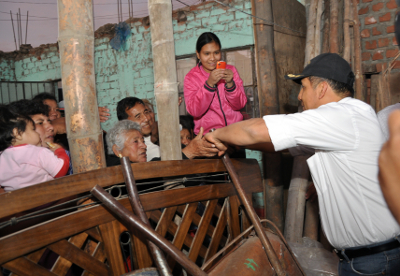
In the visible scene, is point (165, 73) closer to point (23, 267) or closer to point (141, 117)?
point (23, 267)

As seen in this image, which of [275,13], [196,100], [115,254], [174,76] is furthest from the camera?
[275,13]

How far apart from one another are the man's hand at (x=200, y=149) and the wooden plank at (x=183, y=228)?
401mm

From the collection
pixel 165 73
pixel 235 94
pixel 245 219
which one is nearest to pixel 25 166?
pixel 165 73

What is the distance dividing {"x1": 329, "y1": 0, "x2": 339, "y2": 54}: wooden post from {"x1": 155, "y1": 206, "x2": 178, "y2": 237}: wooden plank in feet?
9.67

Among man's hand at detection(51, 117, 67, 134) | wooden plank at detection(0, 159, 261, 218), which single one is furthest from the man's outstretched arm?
man's hand at detection(51, 117, 67, 134)

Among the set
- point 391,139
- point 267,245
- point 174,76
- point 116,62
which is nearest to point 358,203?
point 267,245

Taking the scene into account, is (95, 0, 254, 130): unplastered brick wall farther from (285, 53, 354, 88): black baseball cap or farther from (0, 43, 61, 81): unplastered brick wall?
(285, 53, 354, 88): black baseball cap

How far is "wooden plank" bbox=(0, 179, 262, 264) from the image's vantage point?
125 centimetres

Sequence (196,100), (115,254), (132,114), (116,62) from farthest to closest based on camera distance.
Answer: (116,62)
(132,114)
(196,100)
(115,254)

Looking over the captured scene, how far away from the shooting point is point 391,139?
0.79m

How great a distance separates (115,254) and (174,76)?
3.76 feet

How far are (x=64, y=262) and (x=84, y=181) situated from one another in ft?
1.28

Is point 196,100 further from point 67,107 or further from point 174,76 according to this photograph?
point 67,107

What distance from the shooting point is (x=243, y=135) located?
182cm
